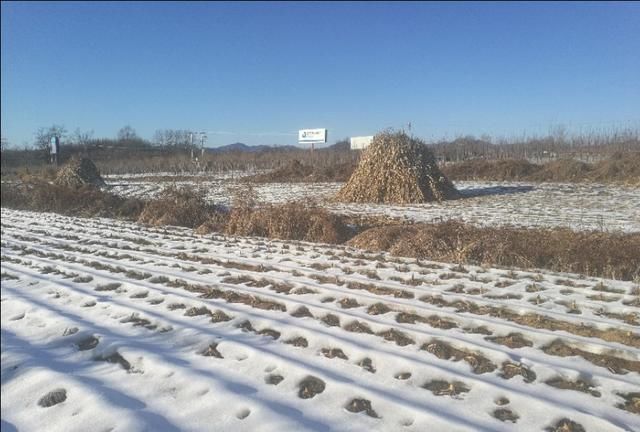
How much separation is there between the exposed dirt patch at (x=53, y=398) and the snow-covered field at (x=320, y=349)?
1 centimetres

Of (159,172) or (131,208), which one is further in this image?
(159,172)

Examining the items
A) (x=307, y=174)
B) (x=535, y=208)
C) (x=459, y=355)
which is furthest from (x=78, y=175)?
(x=459, y=355)

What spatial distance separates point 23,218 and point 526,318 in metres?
14.8

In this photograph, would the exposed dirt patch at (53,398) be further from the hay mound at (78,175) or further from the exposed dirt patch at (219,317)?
the hay mound at (78,175)

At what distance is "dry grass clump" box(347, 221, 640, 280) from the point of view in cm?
610

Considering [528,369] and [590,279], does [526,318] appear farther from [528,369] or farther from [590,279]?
[590,279]

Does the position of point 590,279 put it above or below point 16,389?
above

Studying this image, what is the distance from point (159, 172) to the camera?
4066 cm

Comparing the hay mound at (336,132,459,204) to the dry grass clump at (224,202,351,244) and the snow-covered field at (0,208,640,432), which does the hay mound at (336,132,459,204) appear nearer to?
the dry grass clump at (224,202,351,244)

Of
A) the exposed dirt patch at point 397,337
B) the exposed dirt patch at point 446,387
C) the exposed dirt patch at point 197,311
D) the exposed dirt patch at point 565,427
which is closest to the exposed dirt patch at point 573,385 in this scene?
the exposed dirt patch at point 565,427

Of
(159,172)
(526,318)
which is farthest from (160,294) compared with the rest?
(159,172)

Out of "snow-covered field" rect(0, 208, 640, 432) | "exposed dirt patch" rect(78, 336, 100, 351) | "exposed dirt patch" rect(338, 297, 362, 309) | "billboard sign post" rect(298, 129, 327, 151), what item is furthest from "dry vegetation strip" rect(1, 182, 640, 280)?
"billboard sign post" rect(298, 129, 327, 151)

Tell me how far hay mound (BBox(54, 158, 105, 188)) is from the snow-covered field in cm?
1414

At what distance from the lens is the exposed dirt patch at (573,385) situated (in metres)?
3.17
